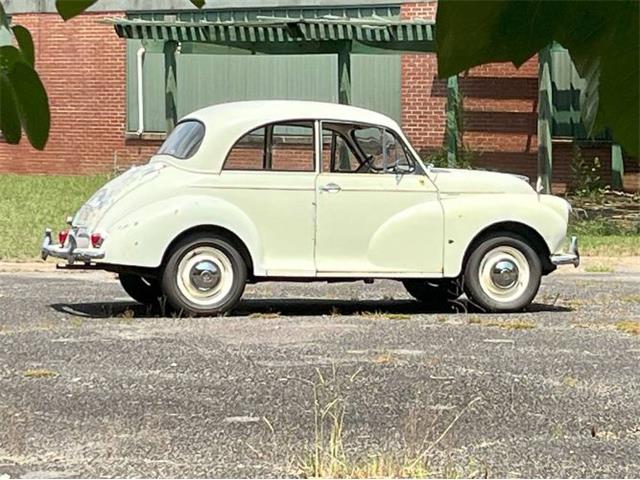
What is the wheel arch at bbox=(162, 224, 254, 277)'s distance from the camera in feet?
27.5

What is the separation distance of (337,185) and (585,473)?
4.29 m

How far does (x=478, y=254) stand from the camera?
888 cm

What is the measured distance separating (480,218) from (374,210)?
0.72 meters

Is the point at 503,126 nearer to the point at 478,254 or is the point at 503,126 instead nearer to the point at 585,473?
the point at 478,254

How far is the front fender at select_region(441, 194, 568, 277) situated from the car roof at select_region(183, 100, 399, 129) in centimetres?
70

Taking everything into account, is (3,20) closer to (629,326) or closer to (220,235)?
(629,326)

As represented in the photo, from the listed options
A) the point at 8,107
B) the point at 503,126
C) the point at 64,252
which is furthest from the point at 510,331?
the point at 503,126

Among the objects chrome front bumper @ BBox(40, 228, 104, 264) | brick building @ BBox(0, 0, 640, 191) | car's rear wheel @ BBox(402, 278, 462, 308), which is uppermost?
brick building @ BBox(0, 0, 640, 191)

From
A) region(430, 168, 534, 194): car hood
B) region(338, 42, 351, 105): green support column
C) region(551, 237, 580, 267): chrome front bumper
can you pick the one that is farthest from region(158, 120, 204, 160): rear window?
region(338, 42, 351, 105): green support column

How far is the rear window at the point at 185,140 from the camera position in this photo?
28.5 feet

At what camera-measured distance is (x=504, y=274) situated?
8.91 m

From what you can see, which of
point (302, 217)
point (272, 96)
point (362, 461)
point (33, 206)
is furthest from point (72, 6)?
point (272, 96)

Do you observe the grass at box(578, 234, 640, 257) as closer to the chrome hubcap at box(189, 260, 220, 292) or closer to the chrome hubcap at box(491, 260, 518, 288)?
→ the chrome hubcap at box(491, 260, 518, 288)

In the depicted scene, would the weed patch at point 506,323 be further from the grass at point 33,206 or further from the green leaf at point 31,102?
the green leaf at point 31,102
